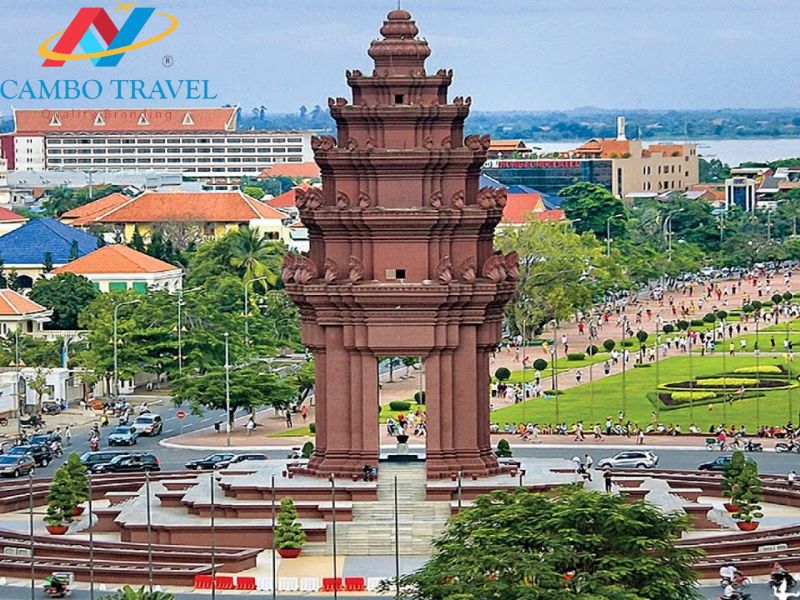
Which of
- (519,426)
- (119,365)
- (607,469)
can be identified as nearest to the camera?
(607,469)

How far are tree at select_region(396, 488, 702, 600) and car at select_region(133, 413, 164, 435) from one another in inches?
1886

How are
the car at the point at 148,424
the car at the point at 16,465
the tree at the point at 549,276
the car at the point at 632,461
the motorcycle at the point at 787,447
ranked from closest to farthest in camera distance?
1. the car at the point at 632,461
2. the car at the point at 16,465
3. the motorcycle at the point at 787,447
4. the car at the point at 148,424
5. the tree at the point at 549,276

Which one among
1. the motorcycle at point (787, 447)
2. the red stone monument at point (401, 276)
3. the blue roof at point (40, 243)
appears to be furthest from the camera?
the blue roof at point (40, 243)

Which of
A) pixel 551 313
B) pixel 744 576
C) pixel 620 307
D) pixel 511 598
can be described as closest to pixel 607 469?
pixel 744 576

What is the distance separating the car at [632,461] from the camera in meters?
93.3

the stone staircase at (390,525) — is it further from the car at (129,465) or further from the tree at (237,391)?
the tree at (237,391)

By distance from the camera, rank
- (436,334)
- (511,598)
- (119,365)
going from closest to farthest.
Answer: (511,598)
(436,334)
(119,365)

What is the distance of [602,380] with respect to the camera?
126 m

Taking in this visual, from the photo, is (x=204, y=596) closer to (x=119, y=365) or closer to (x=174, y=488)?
(x=174, y=488)

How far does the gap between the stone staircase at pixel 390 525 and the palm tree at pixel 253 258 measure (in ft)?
273


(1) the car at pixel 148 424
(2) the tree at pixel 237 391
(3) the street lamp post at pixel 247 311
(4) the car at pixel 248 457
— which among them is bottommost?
(4) the car at pixel 248 457

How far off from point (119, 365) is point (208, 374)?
905 centimetres

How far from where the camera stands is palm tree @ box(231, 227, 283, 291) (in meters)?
161

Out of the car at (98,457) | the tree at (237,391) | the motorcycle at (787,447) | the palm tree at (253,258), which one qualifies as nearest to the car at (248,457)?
the car at (98,457)
